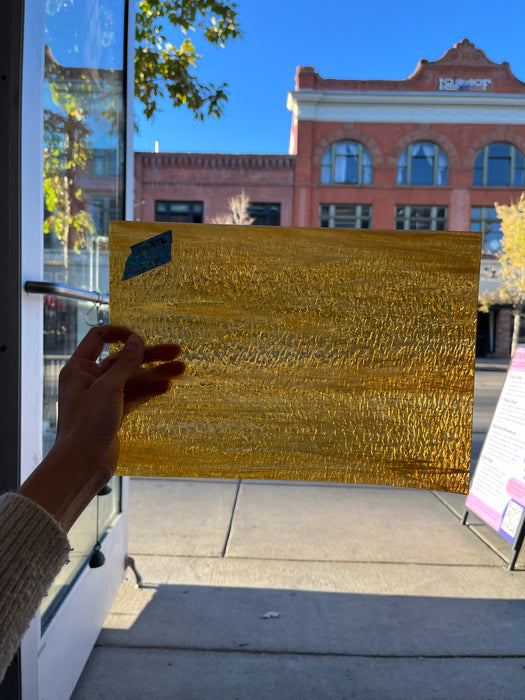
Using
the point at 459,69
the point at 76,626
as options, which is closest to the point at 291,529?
the point at 76,626

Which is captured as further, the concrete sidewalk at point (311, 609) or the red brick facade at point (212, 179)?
the red brick facade at point (212, 179)

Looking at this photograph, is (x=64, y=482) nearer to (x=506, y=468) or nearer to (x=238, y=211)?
(x=506, y=468)

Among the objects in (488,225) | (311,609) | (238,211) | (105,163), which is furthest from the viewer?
(488,225)

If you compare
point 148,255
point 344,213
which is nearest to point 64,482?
point 148,255

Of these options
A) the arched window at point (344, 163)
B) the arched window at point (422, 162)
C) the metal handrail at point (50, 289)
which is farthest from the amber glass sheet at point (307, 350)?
the arched window at point (422, 162)

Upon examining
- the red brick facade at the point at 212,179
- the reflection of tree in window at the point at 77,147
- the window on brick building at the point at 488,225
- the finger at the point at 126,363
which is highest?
the red brick facade at the point at 212,179

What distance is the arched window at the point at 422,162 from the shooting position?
2484cm

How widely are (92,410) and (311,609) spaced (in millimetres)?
→ 2387

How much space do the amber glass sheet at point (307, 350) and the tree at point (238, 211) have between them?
2263cm

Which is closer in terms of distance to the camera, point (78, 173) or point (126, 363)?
point (126, 363)

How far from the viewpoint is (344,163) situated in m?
24.9

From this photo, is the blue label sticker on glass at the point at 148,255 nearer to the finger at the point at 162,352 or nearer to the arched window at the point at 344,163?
the finger at the point at 162,352

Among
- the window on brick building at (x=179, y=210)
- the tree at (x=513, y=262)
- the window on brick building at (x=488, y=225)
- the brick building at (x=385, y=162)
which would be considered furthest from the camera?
the window on brick building at (x=179, y=210)

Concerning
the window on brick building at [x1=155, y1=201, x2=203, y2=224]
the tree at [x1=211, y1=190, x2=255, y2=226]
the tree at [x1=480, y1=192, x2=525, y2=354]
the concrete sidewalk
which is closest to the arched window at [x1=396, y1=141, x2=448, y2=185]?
the tree at [x1=480, y1=192, x2=525, y2=354]
